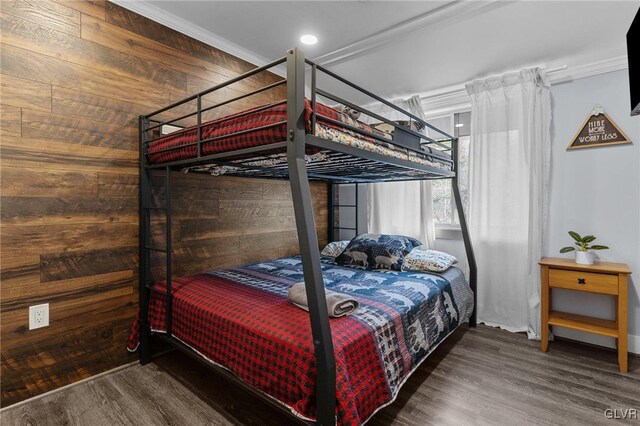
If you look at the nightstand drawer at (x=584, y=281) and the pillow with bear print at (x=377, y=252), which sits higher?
the pillow with bear print at (x=377, y=252)

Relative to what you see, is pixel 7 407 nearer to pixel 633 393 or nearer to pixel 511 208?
pixel 633 393

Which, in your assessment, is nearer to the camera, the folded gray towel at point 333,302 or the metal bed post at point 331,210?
the folded gray towel at point 333,302

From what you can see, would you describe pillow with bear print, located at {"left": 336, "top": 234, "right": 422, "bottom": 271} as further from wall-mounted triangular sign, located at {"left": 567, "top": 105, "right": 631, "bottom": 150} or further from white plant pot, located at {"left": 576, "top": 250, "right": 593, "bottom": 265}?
wall-mounted triangular sign, located at {"left": 567, "top": 105, "right": 631, "bottom": 150}

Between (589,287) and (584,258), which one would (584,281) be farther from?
(584,258)

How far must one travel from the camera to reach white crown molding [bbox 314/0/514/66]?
1990mm

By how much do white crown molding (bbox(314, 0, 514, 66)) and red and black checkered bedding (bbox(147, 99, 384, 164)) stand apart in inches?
38.3

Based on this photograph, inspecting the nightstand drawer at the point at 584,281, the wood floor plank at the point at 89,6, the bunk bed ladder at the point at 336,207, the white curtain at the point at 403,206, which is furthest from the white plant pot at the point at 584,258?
the wood floor plank at the point at 89,6

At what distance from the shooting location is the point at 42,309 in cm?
175

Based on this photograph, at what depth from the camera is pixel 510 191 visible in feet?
9.34

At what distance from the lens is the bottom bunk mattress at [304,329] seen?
131cm

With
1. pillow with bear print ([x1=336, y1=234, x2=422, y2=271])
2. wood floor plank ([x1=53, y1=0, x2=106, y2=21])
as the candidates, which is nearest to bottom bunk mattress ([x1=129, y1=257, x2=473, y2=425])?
pillow with bear print ([x1=336, y1=234, x2=422, y2=271])

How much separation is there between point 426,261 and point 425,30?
1.77 meters

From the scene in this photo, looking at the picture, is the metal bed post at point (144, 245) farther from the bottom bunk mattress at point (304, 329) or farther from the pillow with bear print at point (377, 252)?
the pillow with bear print at point (377, 252)

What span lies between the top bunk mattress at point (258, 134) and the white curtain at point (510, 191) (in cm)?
140
